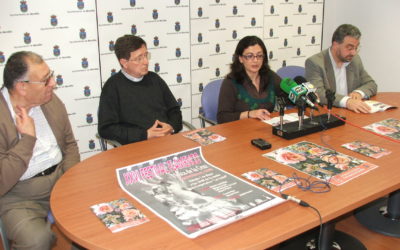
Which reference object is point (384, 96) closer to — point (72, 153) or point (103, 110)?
point (103, 110)

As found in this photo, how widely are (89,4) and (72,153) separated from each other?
5.19 ft

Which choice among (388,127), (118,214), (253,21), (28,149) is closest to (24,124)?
(28,149)

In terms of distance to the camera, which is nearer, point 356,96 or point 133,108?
point 133,108

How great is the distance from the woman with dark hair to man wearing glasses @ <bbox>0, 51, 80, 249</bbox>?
118 centimetres

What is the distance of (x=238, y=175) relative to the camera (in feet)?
5.86

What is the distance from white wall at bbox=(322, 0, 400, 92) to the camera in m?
4.32

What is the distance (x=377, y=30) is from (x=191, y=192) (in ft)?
12.4

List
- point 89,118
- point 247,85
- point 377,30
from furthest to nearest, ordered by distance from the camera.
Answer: point 377,30
point 89,118
point 247,85

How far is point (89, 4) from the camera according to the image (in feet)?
10.9

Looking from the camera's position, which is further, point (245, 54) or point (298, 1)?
point (298, 1)

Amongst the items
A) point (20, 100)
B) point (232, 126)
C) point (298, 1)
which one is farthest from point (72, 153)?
point (298, 1)

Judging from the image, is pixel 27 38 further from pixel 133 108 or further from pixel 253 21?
pixel 253 21

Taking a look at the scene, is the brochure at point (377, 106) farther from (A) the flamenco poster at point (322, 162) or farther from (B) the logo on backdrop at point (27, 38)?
(B) the logo on backdrop at point (27, 38)

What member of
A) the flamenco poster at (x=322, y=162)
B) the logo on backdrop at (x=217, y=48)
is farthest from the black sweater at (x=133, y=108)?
the logo on backdrop at (x=217, y=48)
